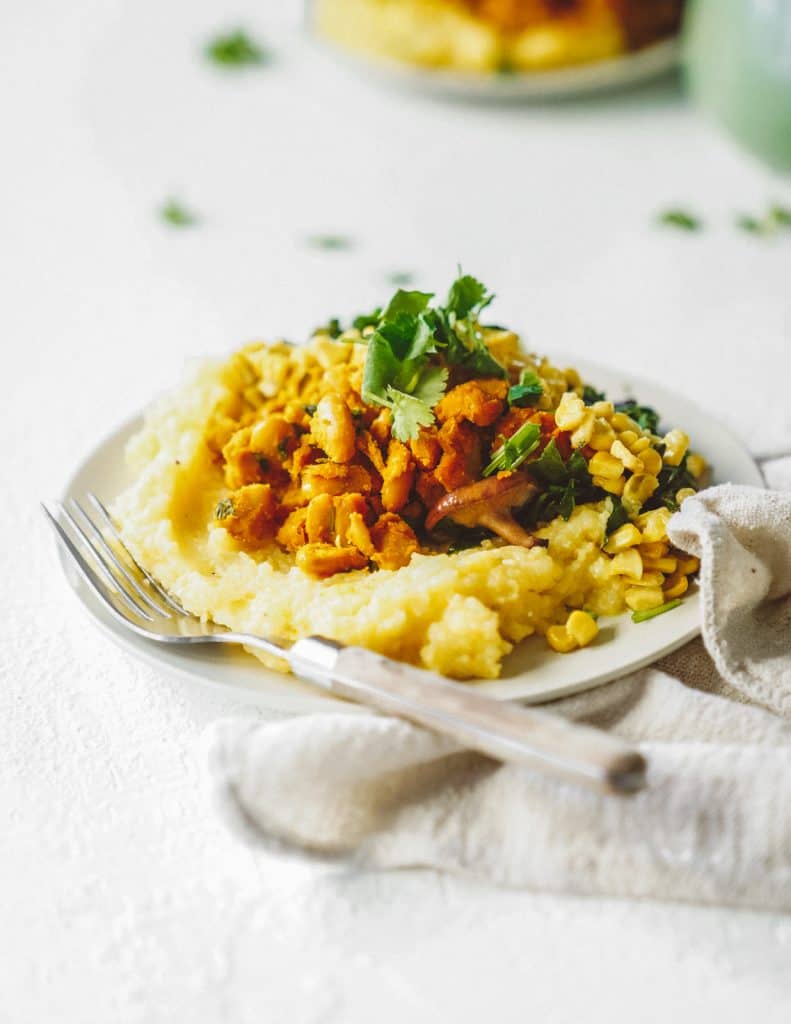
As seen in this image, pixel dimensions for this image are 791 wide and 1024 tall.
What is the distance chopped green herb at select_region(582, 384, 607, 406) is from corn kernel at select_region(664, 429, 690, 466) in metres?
0.28

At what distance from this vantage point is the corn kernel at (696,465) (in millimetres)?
3547

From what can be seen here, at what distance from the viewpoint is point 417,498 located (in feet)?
11.0

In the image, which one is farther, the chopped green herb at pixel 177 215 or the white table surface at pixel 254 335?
the chopped green herb at pixel 177 215

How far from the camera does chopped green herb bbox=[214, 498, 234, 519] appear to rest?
3.37 m

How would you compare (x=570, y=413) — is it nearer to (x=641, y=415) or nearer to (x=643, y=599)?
(x=641, y=415)

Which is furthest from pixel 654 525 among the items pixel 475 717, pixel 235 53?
pixel 235 53

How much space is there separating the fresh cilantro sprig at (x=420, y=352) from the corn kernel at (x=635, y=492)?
482 mm

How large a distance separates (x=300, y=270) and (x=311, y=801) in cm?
326

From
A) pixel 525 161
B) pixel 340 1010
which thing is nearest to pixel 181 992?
pixel 340 1010

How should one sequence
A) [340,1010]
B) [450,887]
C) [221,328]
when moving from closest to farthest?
[340,1010]
[450,887]
[221,328]

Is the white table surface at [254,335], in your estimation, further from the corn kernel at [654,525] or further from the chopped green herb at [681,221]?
the corn kernel at [654,525]

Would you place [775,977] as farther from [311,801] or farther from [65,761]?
[65,761]

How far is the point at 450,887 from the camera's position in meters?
2.71

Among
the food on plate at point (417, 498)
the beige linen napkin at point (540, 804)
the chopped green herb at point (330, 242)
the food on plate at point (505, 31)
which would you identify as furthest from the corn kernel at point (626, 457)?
the food on plate at point (505, 31)
